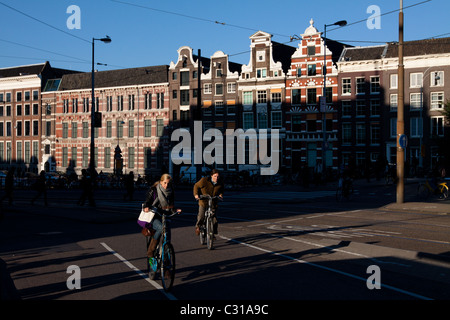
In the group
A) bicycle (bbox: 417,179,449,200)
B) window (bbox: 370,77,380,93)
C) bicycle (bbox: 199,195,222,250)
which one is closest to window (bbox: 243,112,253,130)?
window (bbox: 370,77,380,93)

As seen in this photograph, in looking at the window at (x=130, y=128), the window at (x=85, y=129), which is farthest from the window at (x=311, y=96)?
the window at (x=85, y=129)

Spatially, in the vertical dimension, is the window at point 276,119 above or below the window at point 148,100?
below

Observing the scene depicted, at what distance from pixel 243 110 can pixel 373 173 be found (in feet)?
55.7

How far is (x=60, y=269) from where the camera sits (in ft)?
34.9

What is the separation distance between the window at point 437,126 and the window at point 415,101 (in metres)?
1.87

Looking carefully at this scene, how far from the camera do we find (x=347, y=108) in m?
55.1

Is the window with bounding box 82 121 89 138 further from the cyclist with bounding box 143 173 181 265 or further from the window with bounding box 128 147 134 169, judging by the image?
the cyclist with bounding box 143 173 181 265

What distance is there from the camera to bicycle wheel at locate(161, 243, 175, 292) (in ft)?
28.0

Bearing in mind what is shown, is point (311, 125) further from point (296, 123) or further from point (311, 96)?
point (311, 96)

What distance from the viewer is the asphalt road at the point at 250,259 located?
8438 mm

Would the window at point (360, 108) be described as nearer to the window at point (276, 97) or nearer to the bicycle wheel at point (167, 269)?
the window at point (276, 97)

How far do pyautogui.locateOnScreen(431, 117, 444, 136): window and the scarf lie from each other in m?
47.7
